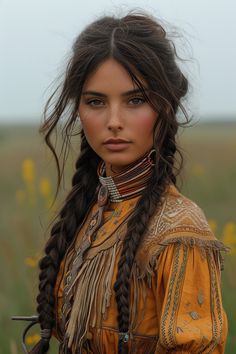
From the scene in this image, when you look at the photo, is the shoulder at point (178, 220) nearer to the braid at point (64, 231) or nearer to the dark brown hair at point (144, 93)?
the dark brown hair at point (144, 93)

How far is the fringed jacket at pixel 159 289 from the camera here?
1900 millimetres

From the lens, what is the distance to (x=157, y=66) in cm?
207

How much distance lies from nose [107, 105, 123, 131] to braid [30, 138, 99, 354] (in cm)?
32

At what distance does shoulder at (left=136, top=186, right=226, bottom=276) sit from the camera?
1.94 metres

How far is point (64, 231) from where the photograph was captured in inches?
91.6

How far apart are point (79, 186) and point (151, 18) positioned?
494 mm

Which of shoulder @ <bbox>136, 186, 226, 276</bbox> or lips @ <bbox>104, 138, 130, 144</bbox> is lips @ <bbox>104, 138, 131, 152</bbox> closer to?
lips @ <bbox>104, 138, 130, 144</bbox>

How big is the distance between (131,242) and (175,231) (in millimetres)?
110

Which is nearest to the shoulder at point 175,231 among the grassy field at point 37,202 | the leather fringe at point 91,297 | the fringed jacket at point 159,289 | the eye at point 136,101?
the fringed jacket at point 159,289

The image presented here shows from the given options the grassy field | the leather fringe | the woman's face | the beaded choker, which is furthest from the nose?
the grassy field

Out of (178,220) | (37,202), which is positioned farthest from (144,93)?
(37,202)

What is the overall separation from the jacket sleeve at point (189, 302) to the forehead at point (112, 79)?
0.38 metres

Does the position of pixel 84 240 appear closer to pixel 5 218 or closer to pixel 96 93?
pixel 96 93

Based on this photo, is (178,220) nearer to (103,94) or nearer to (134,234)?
(134,234)
